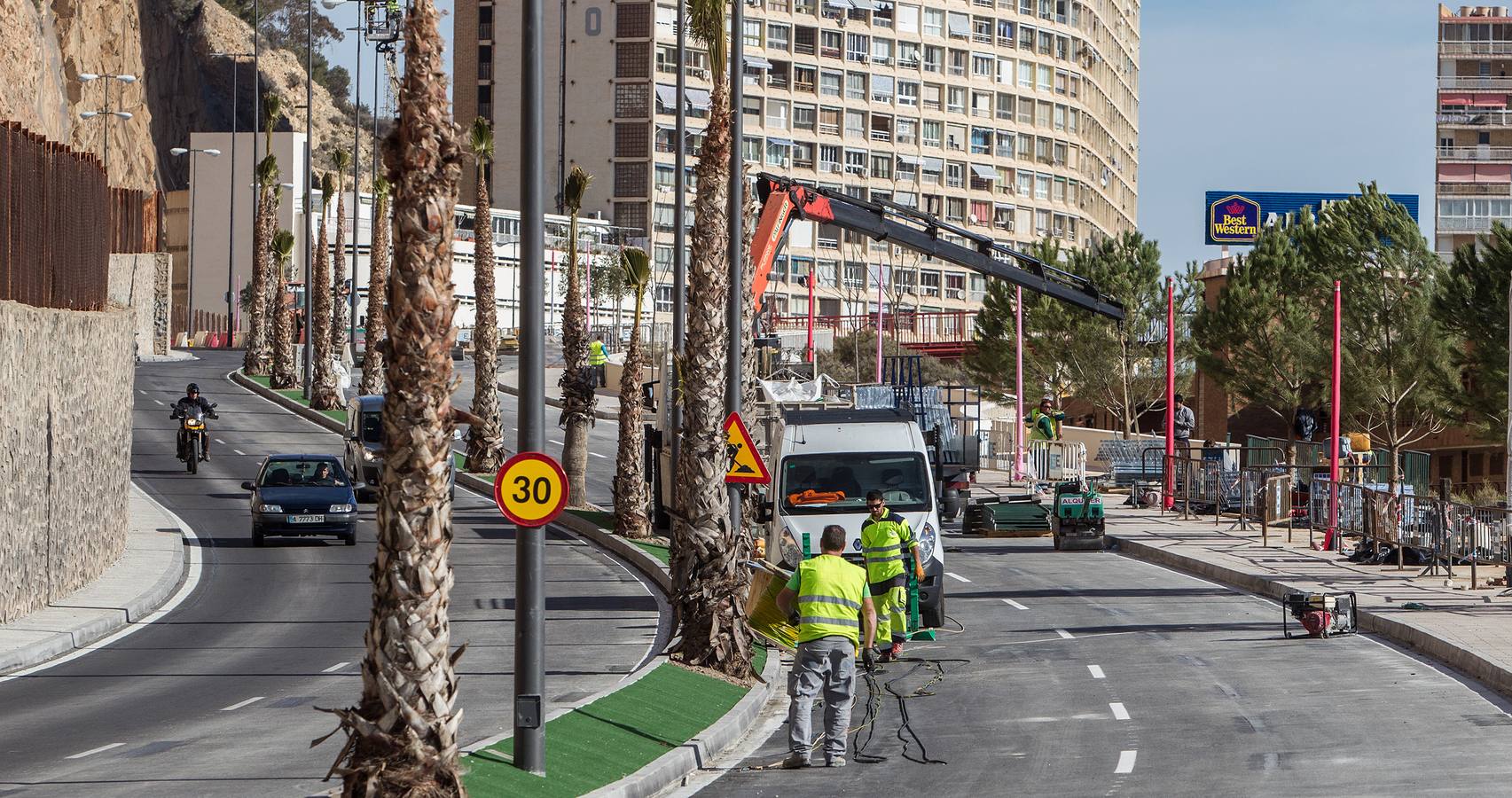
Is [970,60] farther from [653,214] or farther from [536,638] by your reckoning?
[536,638]

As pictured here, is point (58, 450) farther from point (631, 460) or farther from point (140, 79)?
point (140, 79)

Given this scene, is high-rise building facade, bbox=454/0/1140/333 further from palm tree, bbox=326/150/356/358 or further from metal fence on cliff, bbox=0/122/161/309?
metal fence on cliff, bbox=0/122/161/309

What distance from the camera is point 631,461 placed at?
115ft

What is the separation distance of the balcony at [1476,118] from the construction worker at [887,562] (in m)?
125

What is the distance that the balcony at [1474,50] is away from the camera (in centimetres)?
13762

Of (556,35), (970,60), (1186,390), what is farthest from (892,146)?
(1186,390)

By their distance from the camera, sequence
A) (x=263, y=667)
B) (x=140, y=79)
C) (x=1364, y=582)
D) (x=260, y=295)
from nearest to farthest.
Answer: (x=263, y=667) < (x=1364, y=582) < (x=260, y=295) < (x=140, y=79)

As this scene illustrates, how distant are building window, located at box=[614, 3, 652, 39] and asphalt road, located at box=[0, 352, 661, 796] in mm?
88645

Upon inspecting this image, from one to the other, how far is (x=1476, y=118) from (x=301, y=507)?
4666 inches

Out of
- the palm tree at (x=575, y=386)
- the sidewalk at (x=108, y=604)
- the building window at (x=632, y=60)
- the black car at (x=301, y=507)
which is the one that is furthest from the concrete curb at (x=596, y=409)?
the building window at (x=632, y=60)

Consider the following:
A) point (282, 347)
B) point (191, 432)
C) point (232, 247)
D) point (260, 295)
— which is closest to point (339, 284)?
point (260, 295)

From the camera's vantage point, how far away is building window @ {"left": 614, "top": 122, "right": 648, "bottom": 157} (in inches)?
4931

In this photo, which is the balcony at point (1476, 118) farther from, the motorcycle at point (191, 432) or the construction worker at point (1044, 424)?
the motorcycle at point (191, 432)

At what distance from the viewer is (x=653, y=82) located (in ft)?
408
